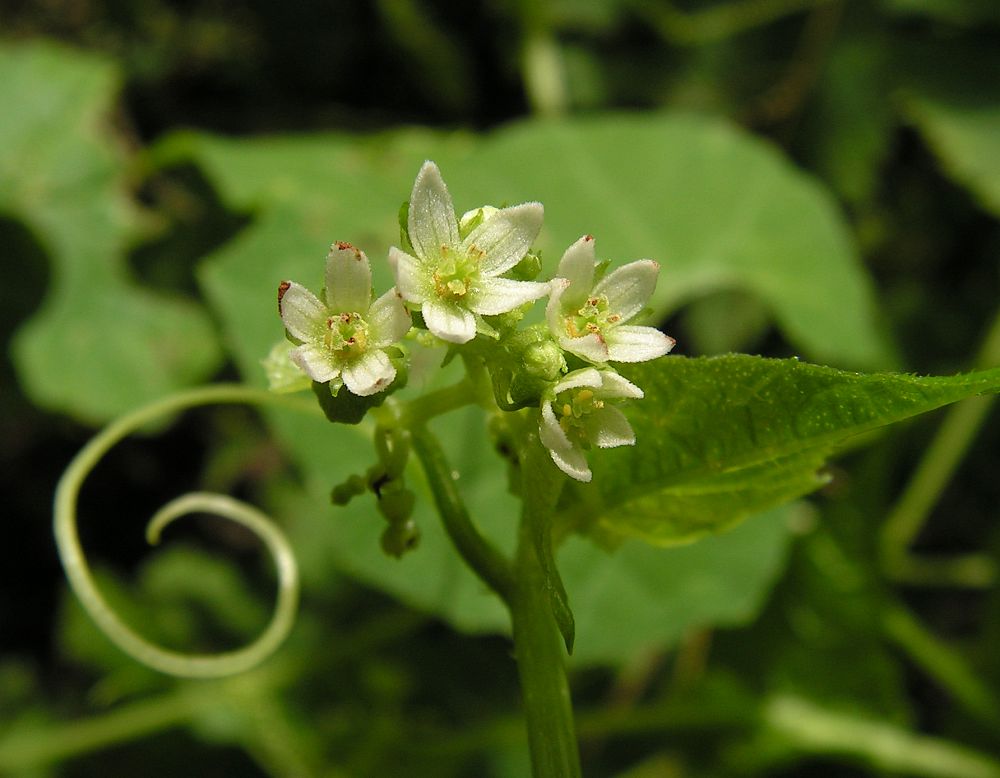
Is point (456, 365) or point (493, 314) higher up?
→ point (456, 365)

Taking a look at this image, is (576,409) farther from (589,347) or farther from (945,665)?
(945,665)

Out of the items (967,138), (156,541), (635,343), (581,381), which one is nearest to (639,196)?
(967,138)

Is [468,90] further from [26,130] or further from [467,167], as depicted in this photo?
[26,130]

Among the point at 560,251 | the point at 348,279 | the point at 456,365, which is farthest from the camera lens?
the point at 560,251

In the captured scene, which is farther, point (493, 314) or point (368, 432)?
point (368, 432)

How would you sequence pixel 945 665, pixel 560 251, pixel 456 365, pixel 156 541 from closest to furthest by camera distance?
pixel 156 541, pixel 456 365, pixel 945 665, pixel 560 251

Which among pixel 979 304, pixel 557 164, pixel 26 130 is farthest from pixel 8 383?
pixel 979 304
